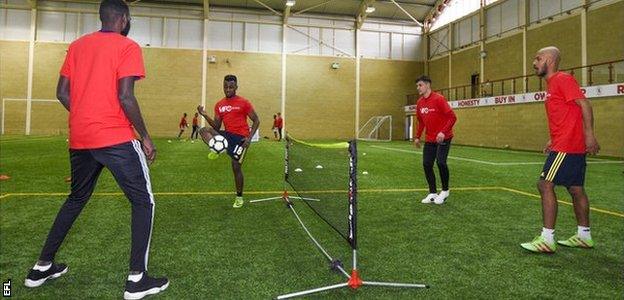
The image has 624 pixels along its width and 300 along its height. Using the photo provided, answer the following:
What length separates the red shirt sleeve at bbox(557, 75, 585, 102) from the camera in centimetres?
410

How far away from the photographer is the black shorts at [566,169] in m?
4.19

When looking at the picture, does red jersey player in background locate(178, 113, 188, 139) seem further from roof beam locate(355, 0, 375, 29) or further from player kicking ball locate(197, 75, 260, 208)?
player kicking ball locate(197, 75, 260, 208)

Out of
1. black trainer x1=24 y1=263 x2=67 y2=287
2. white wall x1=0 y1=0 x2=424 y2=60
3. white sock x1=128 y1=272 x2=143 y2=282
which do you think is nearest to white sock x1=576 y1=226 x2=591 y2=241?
white sock x1=128 y1=272 x2=143 y2=282

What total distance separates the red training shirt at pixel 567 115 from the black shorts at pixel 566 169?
6 cm

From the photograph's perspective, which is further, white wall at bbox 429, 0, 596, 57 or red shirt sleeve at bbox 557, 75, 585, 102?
white wall at bbox 429, 0, 596, 57

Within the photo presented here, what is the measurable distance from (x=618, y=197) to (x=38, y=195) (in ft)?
33.3

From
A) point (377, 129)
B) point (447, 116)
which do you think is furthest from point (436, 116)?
point (377, 129)

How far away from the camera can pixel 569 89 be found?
4.14 m

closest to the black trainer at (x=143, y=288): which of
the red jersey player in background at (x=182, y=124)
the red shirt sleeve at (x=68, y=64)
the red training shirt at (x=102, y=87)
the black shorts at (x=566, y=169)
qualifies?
the red training shirt at (x=102, y=87)

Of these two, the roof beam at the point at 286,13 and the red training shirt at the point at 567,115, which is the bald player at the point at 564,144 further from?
the roof beam at the point at 286,13

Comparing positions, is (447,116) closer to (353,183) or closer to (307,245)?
(307,245)

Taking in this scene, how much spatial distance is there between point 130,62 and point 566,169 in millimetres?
4092

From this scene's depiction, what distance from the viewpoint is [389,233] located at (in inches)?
198

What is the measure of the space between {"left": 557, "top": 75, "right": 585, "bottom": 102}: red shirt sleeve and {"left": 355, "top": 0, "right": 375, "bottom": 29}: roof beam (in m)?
29.2
